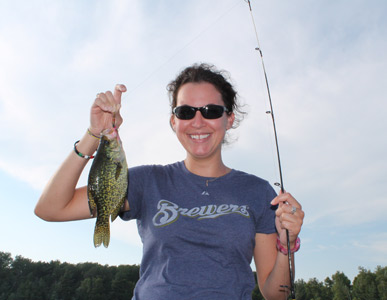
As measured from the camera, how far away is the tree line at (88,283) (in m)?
73.0

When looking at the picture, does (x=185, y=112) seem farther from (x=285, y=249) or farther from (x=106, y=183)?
(x=285, y=249)

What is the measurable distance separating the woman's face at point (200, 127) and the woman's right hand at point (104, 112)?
671mm

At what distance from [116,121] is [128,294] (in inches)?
3370

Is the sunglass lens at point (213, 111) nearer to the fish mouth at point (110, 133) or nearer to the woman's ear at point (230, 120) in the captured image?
the woman's ear at point (230, 120)

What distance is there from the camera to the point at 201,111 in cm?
355

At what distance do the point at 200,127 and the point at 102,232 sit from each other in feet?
4.31

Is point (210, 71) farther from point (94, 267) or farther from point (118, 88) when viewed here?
point (94, 267)

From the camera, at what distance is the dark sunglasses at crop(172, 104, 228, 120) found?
3.55 metres

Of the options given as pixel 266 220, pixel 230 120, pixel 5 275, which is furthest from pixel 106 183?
pixel 5 275

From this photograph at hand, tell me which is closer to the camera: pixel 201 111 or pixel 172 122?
pixel 201 111

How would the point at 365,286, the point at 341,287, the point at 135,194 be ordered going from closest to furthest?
the point at 135,194
the point at 365,286
the point at 341,287

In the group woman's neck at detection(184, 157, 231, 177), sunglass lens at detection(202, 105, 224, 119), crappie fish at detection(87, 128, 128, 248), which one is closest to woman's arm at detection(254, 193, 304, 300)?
woman's neck at detection(184, 157, 231, 177)

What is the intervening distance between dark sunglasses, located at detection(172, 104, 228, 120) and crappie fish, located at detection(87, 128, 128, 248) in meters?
0.73

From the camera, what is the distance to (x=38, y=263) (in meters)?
82.0
